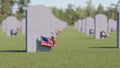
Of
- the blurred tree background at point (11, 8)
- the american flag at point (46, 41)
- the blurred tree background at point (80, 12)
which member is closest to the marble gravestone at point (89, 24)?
the american flag at point (46, 41)

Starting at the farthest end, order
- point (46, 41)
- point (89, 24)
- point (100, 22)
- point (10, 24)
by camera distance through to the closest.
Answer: point (10, 24) → point (89, 24) → point (100, 22) → point (46, 41)

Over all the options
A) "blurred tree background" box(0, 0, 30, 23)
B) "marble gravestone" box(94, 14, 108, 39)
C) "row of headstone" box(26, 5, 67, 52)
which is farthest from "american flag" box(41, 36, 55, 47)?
"blurred tree background" box(0, 0, 30, 23)

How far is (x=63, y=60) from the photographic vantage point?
1262 centimetres

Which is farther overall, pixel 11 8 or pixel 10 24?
pixel 11 8

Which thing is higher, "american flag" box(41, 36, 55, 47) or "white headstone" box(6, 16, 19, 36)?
"white headstone" box(6, 16, 19, 36)

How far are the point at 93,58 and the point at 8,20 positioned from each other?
25220 millimetres

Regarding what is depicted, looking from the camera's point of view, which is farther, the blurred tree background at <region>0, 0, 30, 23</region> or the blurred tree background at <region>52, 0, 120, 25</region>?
the blurred tree background at <region>52, 0, 120, 25</region>

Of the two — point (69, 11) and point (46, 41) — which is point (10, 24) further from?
point (69, 11)

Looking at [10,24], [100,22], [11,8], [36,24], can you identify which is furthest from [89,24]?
[11,8]

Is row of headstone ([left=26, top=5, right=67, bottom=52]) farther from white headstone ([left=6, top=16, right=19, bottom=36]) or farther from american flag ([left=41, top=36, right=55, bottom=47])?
white headstone ([left=6, top=16, right=19, bottom=36])

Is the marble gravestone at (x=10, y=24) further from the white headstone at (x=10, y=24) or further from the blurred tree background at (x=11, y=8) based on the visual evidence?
the blurred tree background at (x=11, y=8)

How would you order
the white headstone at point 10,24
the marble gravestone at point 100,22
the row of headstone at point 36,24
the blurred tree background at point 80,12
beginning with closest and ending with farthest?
the row of headstone at point 36,24 → the marble gravestone at point 100,22 → the white headstone at point 10,24 → the blurred tree background at point 80,12

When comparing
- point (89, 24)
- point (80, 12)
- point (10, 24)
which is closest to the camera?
point (89, 24)

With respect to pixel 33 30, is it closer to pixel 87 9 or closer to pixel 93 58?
pixel 93 58
